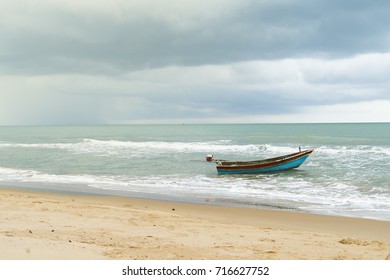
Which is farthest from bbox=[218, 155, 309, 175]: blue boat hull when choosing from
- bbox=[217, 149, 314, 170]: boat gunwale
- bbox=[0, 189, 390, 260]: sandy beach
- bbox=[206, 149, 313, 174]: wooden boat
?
bbox=[0, 189, 390, 260]: sandy beach

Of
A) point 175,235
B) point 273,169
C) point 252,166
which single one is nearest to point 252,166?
point 252,166

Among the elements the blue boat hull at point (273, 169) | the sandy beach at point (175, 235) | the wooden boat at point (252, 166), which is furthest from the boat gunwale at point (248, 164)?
the sandy beach at point (175, 235)

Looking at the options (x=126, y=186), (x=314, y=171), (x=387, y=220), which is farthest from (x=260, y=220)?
(x=314, y=171)

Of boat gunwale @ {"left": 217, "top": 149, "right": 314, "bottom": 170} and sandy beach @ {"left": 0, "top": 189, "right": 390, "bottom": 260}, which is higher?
boat gunwale @ {"left": 217, "top": 149, "right": 314, "bottom": 170}

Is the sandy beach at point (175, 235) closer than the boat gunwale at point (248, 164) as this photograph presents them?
Yes

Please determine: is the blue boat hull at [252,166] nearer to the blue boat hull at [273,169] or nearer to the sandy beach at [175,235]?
the blue boat hull at [273,169]

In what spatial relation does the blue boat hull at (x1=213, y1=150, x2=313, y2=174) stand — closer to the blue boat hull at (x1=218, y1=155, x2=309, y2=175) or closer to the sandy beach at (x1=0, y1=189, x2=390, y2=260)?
the blue boat hull at (x1=218, y1=155, x2=309, y2=175)

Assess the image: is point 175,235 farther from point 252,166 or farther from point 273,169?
point 273,169

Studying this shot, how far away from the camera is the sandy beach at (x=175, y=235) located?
5934mm

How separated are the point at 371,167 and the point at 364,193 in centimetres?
923

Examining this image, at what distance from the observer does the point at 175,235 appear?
24.2 feet

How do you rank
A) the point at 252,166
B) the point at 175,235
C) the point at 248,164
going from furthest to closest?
the point at 248,164
the point at 252,166
the point at 175,235

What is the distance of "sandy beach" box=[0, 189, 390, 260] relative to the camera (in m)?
5.93

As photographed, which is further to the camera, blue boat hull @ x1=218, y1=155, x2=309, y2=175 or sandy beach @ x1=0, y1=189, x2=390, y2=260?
Result: blue boat hull @ x1=218, y1=155, x2=309, y2=175
